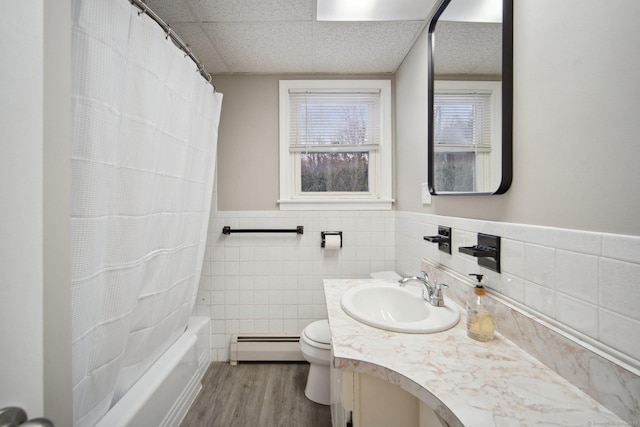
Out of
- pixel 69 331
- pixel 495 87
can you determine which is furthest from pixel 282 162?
pixel 69 331

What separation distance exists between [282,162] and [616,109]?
1803mm

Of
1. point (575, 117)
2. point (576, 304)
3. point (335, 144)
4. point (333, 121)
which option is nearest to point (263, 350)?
point (335, 144)

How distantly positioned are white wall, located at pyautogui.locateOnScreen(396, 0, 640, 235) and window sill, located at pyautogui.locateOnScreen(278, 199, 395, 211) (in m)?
1.14

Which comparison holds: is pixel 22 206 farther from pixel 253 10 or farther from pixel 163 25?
pixel 253 10

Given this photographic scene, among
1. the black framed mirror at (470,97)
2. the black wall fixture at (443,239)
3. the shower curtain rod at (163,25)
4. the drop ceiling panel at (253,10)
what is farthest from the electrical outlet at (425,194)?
the shower curtain rod at (163,25)

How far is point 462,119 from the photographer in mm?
1154

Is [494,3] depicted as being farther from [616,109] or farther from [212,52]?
[212,52]

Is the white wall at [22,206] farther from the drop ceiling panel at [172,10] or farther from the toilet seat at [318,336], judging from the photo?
the toilet seat at [318,336]

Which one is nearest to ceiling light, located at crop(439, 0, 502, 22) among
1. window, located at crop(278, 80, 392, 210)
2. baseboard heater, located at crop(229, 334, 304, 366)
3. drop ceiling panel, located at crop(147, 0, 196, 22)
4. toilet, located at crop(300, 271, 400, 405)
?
window, located at crop(278, 80, 392, 210)

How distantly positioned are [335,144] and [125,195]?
1495 mm

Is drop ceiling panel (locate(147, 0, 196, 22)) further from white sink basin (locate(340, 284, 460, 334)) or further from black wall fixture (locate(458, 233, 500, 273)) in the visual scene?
black wall fixture (locate(458, 233, 500, 273))

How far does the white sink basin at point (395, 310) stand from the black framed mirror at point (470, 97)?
1.62ft

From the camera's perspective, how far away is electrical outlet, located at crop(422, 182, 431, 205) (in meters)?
1.54

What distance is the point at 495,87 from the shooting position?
958mm
